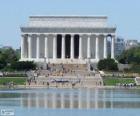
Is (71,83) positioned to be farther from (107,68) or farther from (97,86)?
(107,68)

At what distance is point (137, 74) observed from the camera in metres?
114

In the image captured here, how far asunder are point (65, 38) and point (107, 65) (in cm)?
1519

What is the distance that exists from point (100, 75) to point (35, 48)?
99.9 feet

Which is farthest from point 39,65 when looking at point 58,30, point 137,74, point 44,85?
point 44,85

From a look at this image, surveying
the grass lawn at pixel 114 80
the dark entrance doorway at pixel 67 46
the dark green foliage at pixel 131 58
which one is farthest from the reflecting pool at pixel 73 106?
the dark entrance doorway at pixel 67 46

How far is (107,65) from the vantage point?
122125mm

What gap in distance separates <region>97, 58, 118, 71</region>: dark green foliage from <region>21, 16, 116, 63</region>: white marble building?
750cm

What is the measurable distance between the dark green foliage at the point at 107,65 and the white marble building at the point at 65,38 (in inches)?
295

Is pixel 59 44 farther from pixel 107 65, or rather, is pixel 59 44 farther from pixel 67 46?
pixel 107 65

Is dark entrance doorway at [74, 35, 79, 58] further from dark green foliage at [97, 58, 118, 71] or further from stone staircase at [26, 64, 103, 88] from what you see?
stone staircase at [26, 64, 103, 88]

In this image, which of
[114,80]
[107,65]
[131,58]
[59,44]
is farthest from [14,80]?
[59,44]

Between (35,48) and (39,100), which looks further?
(35,48)

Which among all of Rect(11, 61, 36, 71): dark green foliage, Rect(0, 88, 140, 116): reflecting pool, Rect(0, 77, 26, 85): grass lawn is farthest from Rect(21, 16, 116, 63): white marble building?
Rect(0, 88, 140, 116): reflecting pool

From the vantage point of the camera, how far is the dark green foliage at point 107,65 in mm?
121000
